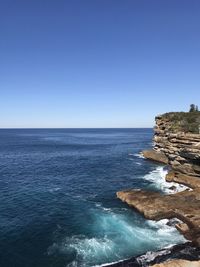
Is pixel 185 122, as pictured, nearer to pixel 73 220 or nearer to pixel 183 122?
pixel 183 122

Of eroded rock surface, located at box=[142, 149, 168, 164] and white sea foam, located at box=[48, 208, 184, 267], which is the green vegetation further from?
white sea foam, located at box=[48, 208, 184, 267]

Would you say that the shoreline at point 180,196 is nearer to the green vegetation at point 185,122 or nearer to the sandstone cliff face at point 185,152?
the sandstone cliff face at point 185,152

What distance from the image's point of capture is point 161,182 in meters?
71.4

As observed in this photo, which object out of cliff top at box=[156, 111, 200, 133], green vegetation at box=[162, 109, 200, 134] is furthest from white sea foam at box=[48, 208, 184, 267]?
cliff top at box=[156, 111, 200, 133]

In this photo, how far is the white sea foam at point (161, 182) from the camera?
2505 inches

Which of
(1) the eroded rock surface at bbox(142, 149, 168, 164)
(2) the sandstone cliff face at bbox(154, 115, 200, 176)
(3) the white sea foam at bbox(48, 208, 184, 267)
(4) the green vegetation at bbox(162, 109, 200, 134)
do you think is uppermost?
(4) the green vegetation at bbox(162, 109, 200, 134)

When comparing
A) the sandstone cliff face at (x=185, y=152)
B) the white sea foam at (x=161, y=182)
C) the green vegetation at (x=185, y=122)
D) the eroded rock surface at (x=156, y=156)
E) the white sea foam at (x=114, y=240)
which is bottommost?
the white sea foam at (x=114, y=240)

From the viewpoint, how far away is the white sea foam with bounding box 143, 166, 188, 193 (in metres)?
63.6

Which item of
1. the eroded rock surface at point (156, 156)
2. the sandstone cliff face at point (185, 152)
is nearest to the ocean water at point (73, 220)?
the sandstone cliff face at point (185, 152)

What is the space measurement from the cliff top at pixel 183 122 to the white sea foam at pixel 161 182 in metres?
13.5

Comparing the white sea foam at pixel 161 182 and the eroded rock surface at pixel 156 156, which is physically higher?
the eroded rock surface at pixel 156 156

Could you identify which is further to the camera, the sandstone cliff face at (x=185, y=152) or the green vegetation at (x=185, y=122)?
the green vegetation at (x=185, y=122)

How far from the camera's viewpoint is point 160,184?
69.4m

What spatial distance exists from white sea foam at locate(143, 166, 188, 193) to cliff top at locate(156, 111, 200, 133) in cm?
1347
